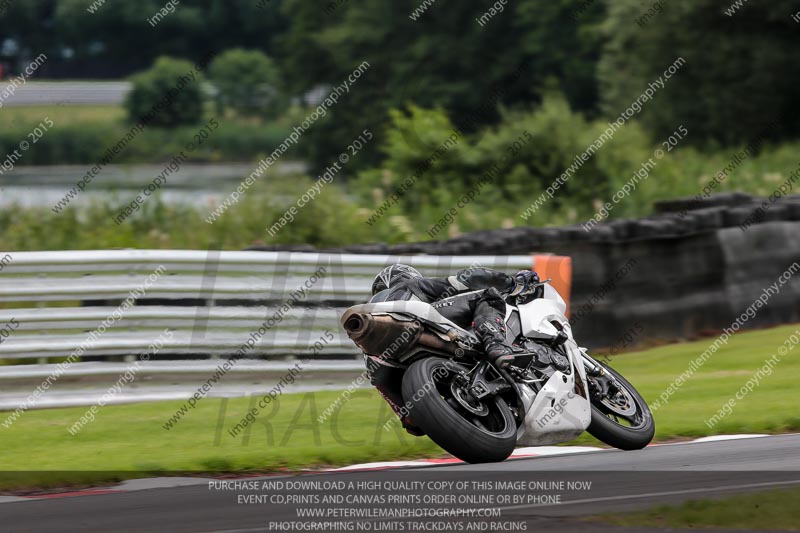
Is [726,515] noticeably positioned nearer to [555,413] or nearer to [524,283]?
[555,413]

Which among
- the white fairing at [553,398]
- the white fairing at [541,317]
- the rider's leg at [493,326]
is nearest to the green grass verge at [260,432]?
the white fairing at [553,398]

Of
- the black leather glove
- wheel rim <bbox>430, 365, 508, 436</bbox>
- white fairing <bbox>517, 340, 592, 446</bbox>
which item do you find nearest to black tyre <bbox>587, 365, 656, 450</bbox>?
white fairing <bbox>517, 340, 592, 446</bbox>

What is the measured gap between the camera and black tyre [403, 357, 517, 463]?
6.12 meters

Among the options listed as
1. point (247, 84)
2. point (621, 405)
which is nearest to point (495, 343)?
point (621, 405)

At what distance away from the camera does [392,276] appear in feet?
22.8

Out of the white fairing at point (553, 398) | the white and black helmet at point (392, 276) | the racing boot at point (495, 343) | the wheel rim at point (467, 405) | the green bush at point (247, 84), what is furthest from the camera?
the green bush at point (247, 84)

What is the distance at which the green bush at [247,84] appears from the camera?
5056cm

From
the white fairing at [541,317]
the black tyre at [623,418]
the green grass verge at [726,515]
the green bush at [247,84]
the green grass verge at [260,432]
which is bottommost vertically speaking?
the green bush at [247,84]

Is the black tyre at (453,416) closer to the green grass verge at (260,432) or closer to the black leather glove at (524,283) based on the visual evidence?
the black leather glove at (524,283)

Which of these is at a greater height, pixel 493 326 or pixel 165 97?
pixel 493 326

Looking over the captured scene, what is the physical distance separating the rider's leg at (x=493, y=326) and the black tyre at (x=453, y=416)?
0.20m

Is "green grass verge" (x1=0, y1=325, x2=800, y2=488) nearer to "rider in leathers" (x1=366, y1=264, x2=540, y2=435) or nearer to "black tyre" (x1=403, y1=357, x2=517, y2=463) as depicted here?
"rider in leathers" (x1=366, y1=264, x2=540, y2=435)

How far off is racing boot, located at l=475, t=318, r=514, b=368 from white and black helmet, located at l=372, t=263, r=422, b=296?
55cm

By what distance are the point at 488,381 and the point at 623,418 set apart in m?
1.20
